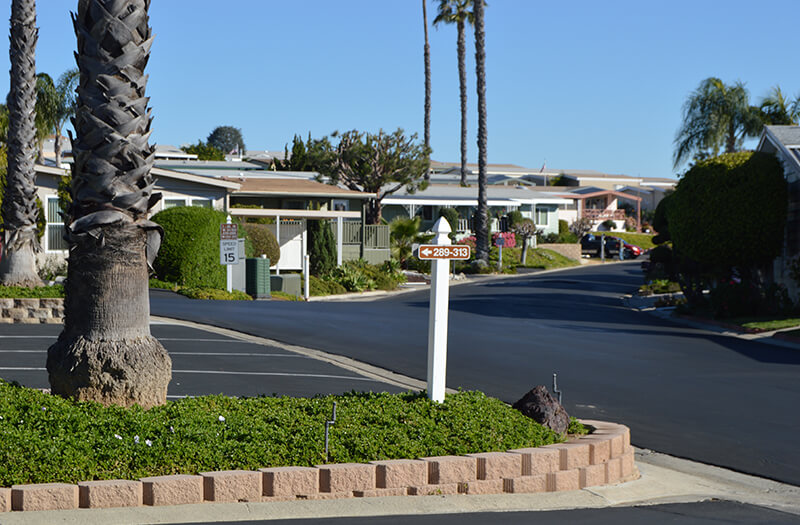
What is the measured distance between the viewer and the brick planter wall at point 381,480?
22.0 feet

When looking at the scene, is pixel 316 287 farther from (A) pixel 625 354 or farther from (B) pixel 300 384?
(B) pixel 300 384

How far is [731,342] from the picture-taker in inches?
→ 811

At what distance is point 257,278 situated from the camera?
3011cm

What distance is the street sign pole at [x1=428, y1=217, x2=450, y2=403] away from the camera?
9281mm

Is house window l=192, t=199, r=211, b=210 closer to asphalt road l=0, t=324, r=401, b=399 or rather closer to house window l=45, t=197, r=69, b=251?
house window l=45, t=197, r=69, b=251

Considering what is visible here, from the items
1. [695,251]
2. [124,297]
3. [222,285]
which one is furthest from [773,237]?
[124,297]

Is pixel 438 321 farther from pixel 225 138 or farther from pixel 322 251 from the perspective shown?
pixel 225 138

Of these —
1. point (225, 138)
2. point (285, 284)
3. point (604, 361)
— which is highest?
point (225, 138)

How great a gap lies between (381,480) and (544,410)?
2.29 meters

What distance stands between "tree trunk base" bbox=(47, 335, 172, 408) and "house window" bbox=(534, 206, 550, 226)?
6093 centimetres

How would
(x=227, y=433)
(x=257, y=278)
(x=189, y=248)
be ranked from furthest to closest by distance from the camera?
1. (x=257, y=278)
2. (x=189, y=248)
3. (x=227, y=433)

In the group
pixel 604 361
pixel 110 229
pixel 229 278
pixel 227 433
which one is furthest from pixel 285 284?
pixel 227 433

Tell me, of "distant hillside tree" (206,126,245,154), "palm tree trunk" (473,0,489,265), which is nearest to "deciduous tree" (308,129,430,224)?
"palm tree trunk" (473,0,489,265)

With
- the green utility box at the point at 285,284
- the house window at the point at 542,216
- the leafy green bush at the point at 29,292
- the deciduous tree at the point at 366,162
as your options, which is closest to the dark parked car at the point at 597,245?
the house window at the point at 542,216
